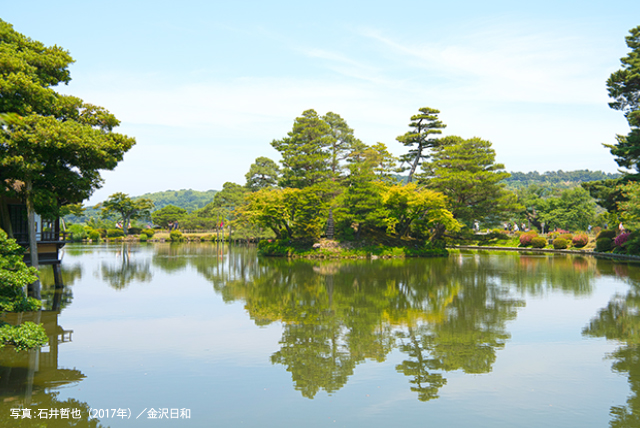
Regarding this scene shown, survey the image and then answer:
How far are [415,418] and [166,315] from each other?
34.7 feet

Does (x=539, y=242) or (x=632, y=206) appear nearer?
(x=632, y=206)

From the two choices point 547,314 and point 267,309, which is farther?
point 267,309

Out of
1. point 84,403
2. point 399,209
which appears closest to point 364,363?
point 84,403

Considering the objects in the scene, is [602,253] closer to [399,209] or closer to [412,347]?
[399,209]

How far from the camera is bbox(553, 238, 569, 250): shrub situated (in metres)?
51.2

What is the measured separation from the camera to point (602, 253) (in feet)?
141

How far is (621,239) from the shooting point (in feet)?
136

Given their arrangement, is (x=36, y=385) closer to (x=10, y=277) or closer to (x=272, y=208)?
(x=10, y=277)

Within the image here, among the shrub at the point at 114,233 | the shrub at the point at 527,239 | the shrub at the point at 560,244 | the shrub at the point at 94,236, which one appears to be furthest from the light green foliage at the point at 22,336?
the shrub at the point at 114,233

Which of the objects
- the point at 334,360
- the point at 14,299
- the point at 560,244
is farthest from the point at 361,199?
the point at 14,299

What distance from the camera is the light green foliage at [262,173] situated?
68.2 metres

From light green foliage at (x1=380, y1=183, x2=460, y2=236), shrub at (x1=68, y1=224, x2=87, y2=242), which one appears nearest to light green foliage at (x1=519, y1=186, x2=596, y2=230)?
light green foliage at (x1=380, y1=183, x2=460, y2=236)

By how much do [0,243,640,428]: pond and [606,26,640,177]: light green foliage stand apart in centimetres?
2265

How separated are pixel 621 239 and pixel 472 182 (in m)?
13.6
